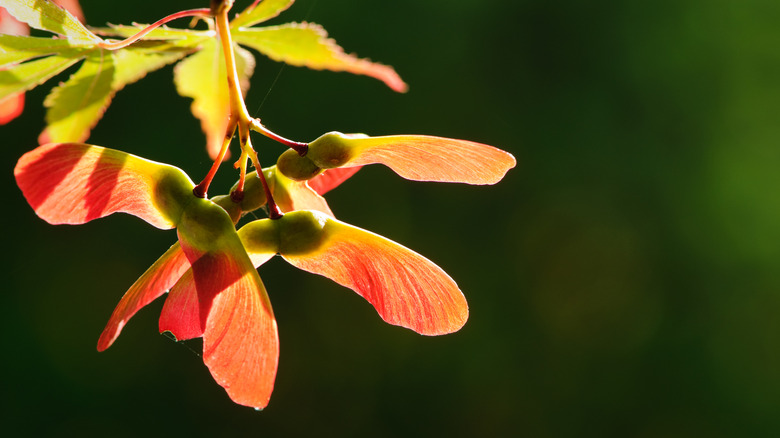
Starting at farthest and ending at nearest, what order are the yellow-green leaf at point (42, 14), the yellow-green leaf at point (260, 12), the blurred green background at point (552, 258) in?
1. the blurred green background at point (552, 258)
2. the yellow-green leaf at point (260, 12)
3. the yellow-green leaf at point (42, 14)

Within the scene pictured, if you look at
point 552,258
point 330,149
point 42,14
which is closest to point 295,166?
point 330,149

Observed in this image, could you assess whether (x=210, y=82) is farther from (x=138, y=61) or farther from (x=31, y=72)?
(x=31, y=72)

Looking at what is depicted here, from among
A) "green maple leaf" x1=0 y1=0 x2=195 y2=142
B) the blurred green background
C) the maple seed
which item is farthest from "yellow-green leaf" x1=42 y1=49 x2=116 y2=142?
the blurred green background

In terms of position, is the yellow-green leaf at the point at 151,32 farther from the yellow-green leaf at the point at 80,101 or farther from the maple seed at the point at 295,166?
the maple seed at the point at 295,166

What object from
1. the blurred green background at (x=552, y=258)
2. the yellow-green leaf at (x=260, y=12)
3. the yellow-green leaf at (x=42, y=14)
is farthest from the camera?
the blurred green background at (x=552, y=258)

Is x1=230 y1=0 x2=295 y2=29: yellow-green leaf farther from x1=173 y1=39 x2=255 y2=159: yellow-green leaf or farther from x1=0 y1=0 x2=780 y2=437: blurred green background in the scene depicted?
x1=0 y1=0 x2=780 y2=437: blurred green background

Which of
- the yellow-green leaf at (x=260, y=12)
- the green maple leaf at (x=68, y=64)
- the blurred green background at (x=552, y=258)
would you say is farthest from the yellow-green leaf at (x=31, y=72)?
the blurred green background at (x=552, y=258)

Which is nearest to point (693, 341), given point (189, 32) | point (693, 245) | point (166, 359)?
point (693, 245)
